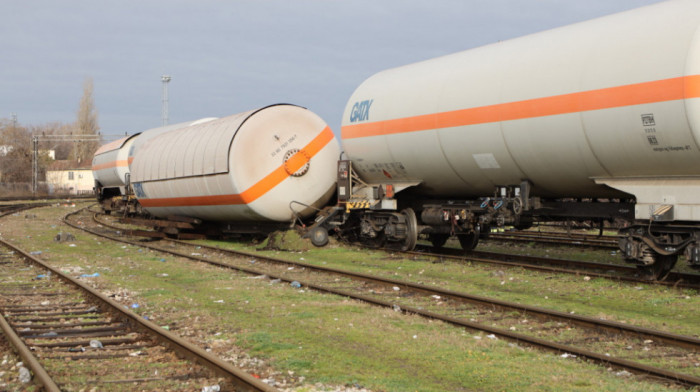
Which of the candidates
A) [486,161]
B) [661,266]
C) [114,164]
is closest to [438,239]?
[486,161]

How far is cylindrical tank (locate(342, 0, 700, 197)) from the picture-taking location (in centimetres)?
1038

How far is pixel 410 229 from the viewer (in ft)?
58.3

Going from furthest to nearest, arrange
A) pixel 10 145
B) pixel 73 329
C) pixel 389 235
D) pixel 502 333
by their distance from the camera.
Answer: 1. pixel 10 145
2. pixel 389 235
3. pixel 73 329
4. pixel 502 333

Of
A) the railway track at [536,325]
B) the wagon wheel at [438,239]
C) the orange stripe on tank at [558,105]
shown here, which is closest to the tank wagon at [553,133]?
the orange stripe on tank at [558,105]

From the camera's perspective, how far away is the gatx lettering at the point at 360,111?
17.5m

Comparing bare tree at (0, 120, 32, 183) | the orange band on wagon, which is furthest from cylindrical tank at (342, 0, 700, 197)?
bare tree at (0, 120, 32, 183)

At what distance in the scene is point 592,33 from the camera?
1180 cm

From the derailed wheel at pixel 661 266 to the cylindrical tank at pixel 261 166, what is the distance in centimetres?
1029

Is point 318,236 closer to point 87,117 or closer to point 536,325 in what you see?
point 536,325

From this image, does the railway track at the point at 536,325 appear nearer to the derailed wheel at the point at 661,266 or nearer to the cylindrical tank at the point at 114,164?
the derailed wheel at the point at 661,266

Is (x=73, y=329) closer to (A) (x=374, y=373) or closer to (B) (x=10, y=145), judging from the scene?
(A) (x=374, y=373)

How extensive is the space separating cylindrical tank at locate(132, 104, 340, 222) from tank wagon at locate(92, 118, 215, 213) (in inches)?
381

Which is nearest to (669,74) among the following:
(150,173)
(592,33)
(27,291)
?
(592,33)

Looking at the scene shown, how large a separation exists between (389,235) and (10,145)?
112631 mm
